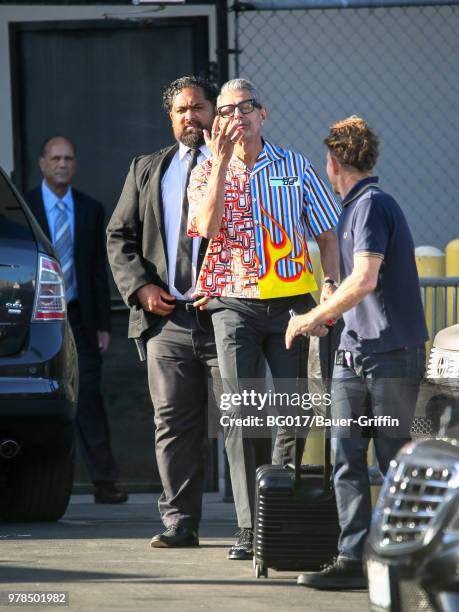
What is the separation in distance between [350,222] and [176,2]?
11.4ft

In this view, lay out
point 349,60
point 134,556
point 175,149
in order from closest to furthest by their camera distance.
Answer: point 134,556
point 175,149
point 349,60

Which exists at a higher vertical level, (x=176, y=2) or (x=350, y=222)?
(x=176, y=2)

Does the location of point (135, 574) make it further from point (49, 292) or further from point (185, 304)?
point (49, 292)

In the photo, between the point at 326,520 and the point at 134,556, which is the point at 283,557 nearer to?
the point at 326,520

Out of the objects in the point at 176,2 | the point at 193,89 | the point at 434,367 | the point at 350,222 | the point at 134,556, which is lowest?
the point at 134,556

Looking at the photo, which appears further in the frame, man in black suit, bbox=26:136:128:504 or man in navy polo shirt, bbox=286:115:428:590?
man in black suit, bbox=26:136:128:504

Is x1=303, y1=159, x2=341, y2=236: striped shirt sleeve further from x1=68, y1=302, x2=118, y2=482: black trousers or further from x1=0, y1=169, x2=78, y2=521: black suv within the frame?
x1=68, y1=302, x2=118, y2=482: black trousers

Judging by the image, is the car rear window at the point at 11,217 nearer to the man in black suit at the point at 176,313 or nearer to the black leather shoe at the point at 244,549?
the man in black suit at the point at 176,313

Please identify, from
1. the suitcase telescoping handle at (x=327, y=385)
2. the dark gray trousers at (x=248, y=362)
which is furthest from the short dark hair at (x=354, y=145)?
the dark gray trousers at (x=248, y=362)

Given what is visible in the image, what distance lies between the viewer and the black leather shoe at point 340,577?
233 inches

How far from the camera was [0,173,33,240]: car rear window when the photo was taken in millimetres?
7387

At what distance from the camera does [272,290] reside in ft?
21.8

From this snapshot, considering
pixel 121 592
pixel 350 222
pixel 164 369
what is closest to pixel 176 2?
pixel 164 369

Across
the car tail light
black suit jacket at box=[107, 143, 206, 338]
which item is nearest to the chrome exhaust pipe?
the car tail light
